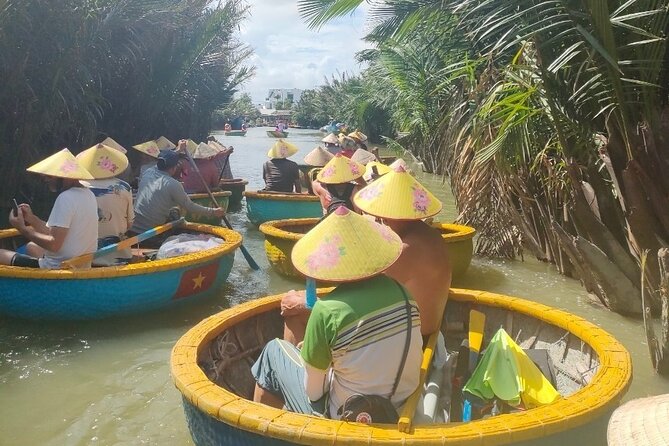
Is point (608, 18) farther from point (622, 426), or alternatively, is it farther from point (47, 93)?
point (47, 93)

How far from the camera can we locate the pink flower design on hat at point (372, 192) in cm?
371

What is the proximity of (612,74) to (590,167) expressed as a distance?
1.08m

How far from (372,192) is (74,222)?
2.69 meters

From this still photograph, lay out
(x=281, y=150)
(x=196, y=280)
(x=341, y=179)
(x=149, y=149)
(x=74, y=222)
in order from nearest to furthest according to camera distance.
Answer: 1. (x=74, y=222)
2. (x=196, y=280)
3. (x=341, y=179)
4. (x=149, y=149)
5. (x=281, y=150)

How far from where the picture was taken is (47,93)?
1065cm

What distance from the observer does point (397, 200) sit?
3.62m

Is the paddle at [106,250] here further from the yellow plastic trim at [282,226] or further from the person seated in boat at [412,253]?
the person seated in boat at [412,253]

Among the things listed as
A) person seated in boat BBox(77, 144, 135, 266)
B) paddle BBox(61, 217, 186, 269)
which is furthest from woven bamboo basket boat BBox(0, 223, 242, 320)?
A: person seated in boat BBox(77, 144, 135, 266)

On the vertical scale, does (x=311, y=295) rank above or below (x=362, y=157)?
below

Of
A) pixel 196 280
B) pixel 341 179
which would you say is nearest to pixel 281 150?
pixel 341 179

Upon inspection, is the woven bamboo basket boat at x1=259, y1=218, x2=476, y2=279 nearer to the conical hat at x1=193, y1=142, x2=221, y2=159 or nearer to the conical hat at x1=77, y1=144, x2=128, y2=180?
the conical hat at x1=77, y1=144, x2=128, y2=180

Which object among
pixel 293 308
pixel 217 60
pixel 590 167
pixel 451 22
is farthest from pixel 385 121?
pixel 293 308

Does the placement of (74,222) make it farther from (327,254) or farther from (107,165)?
(327,254)

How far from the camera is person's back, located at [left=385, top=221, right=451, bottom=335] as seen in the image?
3.48 meters
